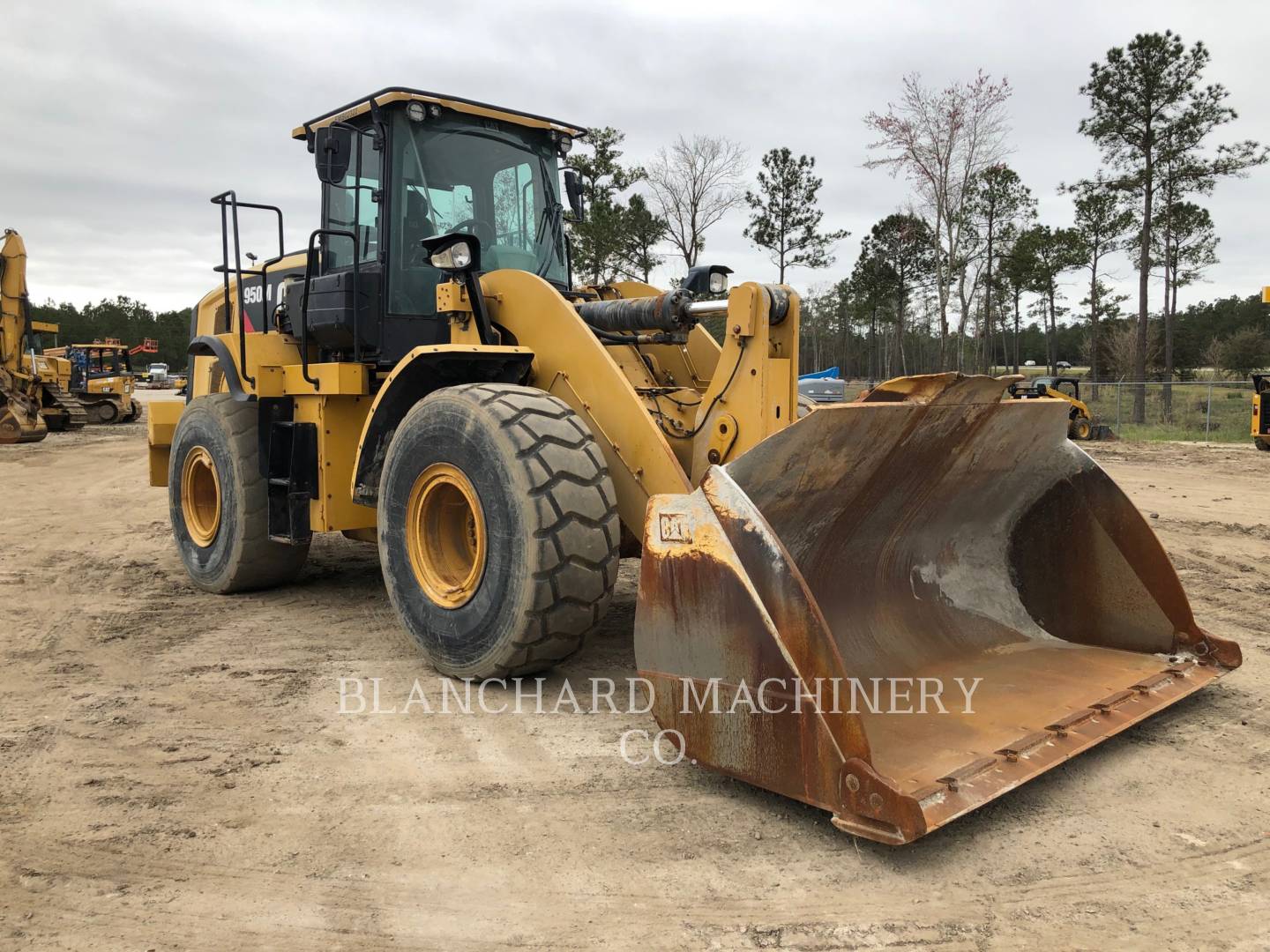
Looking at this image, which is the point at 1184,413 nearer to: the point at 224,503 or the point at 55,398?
the point at 224,503

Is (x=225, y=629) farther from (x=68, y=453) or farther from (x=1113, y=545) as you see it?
(x=68, y=453)

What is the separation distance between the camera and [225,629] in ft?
18.3

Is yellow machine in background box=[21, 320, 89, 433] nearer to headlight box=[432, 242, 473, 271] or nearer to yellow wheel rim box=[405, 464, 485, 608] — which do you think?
headlight box=[432, 242, 473, 271]

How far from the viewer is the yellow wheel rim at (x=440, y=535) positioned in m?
4.46

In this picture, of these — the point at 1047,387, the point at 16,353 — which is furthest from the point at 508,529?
the point at 16,353

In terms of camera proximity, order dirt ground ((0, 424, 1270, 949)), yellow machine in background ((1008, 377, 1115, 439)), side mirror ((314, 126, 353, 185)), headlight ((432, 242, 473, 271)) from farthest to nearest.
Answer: yellow machine in background ((1008, 377, 1115, 439)) < side mirror ((314, 126, 353, 185)) < headlight ((432, 242, 473, 271)) < dirt ground ((0, 424, 1270, 949))

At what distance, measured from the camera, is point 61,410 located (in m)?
24.4

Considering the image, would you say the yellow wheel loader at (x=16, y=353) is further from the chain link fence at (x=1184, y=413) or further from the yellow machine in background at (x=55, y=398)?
the chain link fence at (x=1184, y=413)

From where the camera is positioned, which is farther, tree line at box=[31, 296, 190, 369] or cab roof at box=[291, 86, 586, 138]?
tree line at box=[31, 296, 190, 369]

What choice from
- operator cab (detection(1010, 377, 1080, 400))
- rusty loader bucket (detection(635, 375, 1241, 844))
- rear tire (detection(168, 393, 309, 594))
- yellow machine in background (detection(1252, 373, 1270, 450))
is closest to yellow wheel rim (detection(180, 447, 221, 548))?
rear tire (detection(168, 393, 309, 594))

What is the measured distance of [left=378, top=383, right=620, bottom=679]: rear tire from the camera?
3889 mm

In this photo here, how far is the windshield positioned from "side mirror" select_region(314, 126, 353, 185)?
1.07 feet

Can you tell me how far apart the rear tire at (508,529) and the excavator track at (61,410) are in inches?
937

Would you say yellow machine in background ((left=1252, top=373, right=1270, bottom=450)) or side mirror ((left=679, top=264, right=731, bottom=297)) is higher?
side mirror ((left=679, top=264, right=731, bottom=297))
